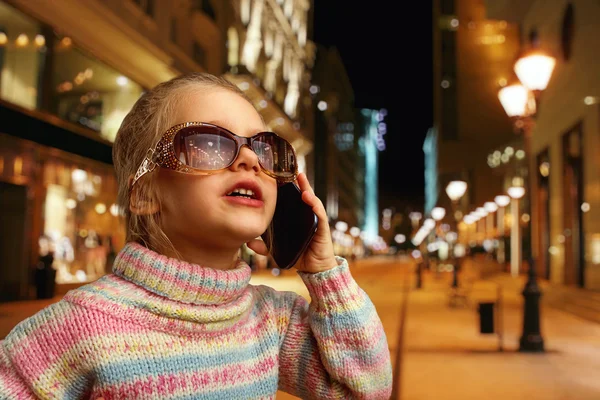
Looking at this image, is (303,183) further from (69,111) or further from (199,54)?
(199,54)

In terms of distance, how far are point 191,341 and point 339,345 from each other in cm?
42

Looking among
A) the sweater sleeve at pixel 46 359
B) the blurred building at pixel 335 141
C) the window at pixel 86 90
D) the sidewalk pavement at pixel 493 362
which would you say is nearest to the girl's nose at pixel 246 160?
the sweater sleeve at pixel 46 359

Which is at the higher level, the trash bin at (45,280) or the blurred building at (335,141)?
the blurred building at (335,141)

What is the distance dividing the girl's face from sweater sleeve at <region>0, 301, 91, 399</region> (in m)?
0.35

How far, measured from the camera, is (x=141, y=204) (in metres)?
1.60

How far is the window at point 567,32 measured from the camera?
64.4ft

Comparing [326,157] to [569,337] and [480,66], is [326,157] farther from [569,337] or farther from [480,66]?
[569,337]

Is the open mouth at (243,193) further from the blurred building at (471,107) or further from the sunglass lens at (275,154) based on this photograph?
the blurred building at (471,107)

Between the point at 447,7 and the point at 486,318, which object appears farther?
the point at 447,7

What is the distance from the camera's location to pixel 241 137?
1.57m

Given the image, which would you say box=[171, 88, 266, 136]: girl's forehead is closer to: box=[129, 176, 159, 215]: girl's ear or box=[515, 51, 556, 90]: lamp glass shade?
box=[129, 176, 159, 215]: girl's ear

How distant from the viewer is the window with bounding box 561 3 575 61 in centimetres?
1962

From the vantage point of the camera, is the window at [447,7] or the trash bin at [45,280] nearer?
the trash bin at [45,280]

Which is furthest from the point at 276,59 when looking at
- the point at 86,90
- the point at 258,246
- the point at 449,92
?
the point at 258,246
